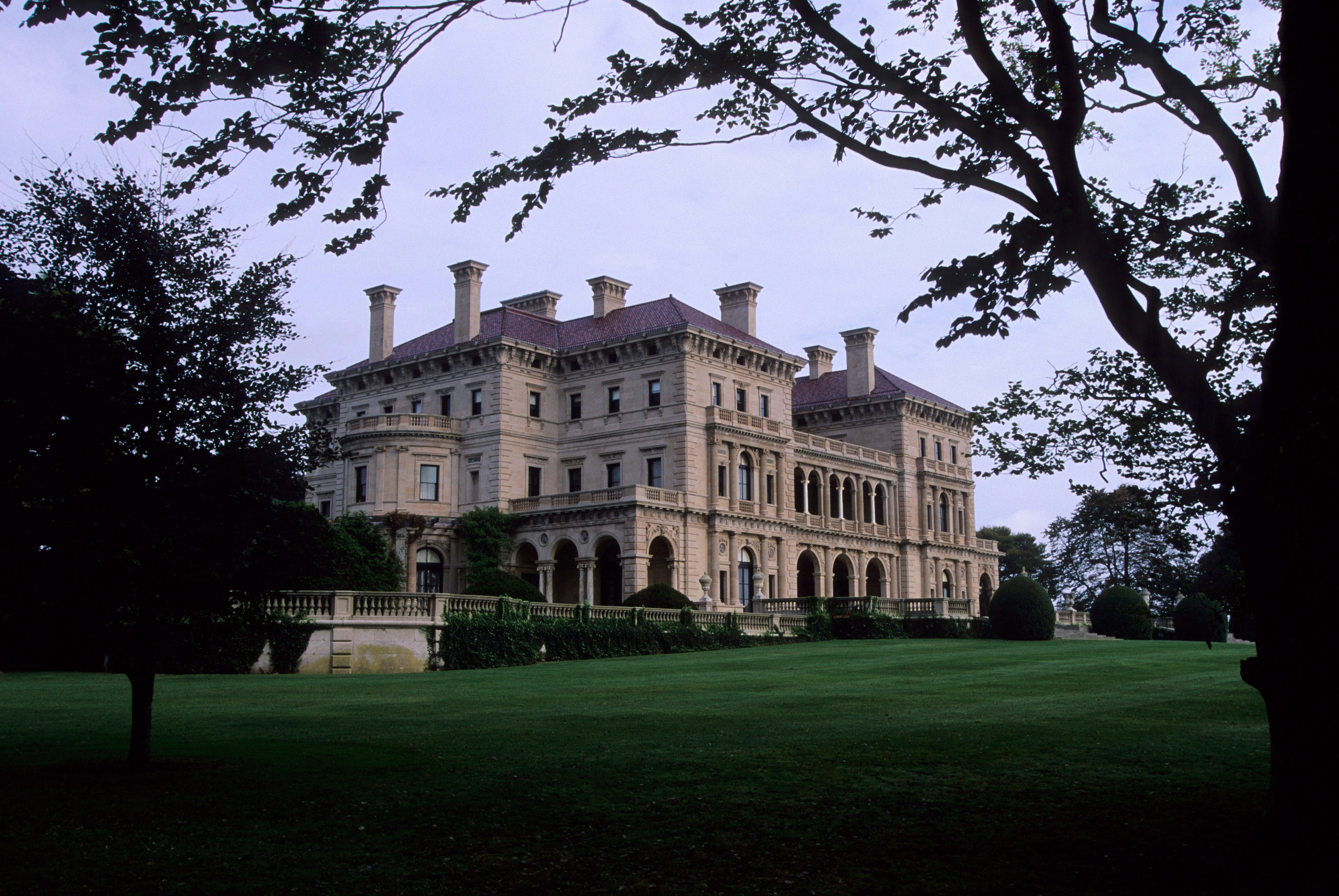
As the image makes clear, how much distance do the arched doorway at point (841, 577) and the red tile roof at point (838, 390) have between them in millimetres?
11061

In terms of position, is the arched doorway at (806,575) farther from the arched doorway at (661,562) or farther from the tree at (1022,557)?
the tree at (1022,557)

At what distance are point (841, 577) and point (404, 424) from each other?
28.8 meters

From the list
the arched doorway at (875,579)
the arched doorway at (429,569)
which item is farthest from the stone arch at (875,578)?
the arched doorway at (429,569)

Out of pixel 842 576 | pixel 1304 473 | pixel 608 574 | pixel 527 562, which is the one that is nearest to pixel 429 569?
pixel 527 562

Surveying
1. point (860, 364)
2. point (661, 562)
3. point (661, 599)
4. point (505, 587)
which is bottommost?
point (661, 599)

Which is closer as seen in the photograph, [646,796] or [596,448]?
[646,796]

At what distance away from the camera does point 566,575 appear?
203 ft

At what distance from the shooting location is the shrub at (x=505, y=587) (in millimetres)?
44188

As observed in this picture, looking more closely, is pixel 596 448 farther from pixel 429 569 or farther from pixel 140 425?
pixel 140 425

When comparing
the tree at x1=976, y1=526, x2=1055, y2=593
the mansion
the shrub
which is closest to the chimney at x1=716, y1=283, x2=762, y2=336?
the mansion

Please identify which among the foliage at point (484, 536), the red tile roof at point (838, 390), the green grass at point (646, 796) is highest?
the red tile roof at point (838, 390)

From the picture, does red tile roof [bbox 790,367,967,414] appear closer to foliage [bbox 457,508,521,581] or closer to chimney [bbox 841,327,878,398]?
chimney [bbox 841,327,878,398]

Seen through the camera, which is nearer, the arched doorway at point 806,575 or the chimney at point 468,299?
the chimney at point 468,299

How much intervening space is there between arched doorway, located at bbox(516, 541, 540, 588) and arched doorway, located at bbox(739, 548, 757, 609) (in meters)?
10.3
